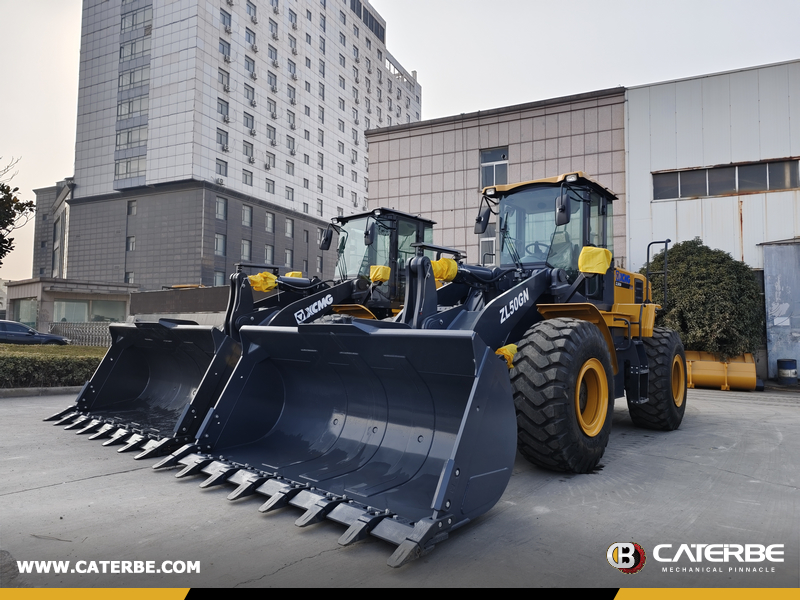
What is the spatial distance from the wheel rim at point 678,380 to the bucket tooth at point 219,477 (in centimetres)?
581

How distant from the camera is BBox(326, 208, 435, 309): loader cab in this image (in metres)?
8.92

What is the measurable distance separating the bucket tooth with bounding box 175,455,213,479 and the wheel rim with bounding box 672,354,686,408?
5930 mm

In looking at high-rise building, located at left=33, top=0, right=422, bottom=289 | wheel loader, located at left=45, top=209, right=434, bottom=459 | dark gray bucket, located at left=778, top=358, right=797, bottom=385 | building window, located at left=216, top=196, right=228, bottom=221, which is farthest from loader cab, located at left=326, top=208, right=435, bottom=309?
building window, located at left=216, top=196, right=228, bottom=221

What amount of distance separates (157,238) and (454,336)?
3387 cm

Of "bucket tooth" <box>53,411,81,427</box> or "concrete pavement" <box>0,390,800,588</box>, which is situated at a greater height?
"bucket tooth" <box>53,411,81,427</box>

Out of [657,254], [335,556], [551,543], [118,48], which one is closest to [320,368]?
[335,556]

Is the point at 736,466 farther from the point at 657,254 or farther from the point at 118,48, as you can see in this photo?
the point at 118,48

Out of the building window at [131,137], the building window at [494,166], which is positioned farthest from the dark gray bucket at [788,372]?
the building window at [131,137]

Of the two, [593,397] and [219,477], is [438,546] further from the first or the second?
[593,397]

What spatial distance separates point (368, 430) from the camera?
4504 millimetres

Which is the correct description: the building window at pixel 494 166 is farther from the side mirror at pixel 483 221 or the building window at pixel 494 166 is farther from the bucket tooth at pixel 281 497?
the bucket tooth at pixel 281 497

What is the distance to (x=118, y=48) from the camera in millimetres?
35812

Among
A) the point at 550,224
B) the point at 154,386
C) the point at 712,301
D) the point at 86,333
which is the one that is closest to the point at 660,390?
the point at 550,224

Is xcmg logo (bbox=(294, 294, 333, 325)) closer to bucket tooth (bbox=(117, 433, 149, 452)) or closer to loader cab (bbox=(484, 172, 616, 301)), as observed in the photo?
bucket tooth (bbox=(117, 433, 149, 452))
